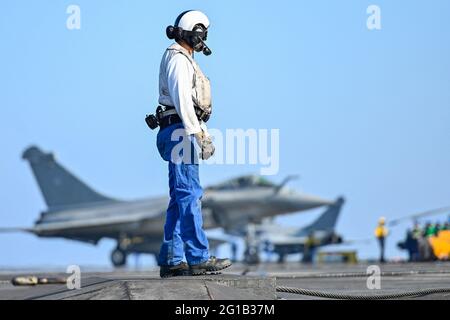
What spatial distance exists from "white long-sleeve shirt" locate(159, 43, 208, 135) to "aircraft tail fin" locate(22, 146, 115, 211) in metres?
55.7

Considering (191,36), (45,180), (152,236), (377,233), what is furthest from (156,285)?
(45,180)

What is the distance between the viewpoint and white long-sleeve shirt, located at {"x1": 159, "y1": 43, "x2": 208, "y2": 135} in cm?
760

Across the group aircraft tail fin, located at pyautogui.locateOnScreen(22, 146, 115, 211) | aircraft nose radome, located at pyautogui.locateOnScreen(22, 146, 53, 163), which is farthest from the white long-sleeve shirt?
aircraft nose radome, located at pyautogui.locateOnScreen(22, 146, 53, 163)

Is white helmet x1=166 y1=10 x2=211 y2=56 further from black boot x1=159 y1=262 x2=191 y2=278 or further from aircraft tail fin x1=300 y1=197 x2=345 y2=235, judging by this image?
aircraft tail fin x1=300 y1=197 x2=345 y2=235

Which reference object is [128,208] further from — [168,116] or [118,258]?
[168,116]

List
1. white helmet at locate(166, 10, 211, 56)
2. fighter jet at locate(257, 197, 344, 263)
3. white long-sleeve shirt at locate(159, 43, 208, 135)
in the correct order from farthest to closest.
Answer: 1. fighter jet at locate(257, 197, 344, 263)
2. white helmet at locate(166, 10, 211, 56)
3. white long-sleeve shirt at locate(159, 43, 208, 135)

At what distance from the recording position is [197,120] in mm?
7672

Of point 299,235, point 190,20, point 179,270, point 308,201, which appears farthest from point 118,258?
point 179,270

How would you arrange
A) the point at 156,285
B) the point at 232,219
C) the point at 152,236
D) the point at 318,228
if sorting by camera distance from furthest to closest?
the point at 318,228 → the point at 152,236 → the point at 232,219 → the point at 156,285

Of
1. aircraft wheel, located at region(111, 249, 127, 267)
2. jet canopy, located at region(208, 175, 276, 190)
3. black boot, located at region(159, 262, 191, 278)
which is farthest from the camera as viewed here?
aircraft wheel, located at region(111, 249, 127, 267)

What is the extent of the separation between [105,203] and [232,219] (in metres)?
10.8

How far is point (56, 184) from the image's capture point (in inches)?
2537
